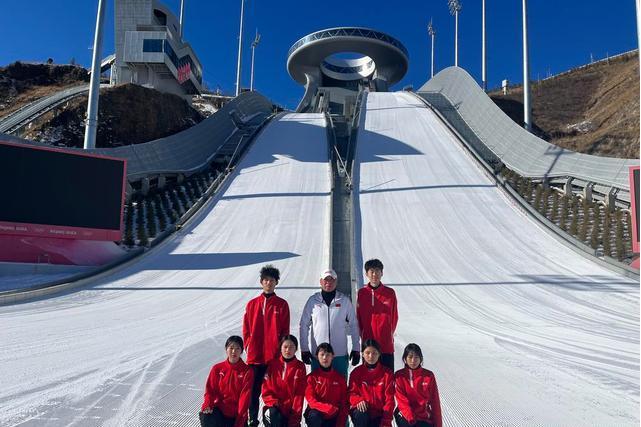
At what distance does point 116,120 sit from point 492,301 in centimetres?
1711

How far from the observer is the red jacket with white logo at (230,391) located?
2799 millimetres

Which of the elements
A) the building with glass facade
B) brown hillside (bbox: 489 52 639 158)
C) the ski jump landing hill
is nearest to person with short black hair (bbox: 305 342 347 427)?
the ski jump landing hill

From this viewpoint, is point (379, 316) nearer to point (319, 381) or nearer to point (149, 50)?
point (319, 381)

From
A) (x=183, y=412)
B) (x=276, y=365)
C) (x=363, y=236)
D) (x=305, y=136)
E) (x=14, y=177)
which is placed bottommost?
(x=183, y=412)

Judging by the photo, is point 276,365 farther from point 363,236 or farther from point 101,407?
point 363,236

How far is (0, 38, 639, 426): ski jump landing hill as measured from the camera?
3508mm

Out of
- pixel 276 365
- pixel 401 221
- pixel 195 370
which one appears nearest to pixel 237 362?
pixel 276 365

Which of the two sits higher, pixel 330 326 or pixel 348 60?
pixel 348 60

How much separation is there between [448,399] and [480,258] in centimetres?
717

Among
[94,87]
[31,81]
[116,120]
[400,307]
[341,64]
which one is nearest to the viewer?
[400,307]

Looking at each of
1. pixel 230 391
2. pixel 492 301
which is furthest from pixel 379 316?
pixel 492 301

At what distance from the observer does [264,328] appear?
10.4 ft

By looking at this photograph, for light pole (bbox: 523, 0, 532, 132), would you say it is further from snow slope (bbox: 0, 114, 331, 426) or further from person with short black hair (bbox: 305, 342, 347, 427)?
→ person with short black hair (bbox: 305, 342, 347, 427)

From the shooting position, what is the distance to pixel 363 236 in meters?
11.7
